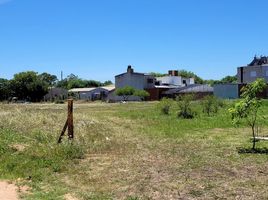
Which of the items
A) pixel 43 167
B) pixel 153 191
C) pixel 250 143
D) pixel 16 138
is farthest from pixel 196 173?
pixel 16 138

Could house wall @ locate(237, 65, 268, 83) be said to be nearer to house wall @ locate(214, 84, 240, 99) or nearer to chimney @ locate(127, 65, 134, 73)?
house wall @ locate(214, 84, 240, 99)

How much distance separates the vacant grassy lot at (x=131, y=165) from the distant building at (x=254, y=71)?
72138 millimetres

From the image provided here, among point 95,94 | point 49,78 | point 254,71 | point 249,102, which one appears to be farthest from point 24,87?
point 249,102

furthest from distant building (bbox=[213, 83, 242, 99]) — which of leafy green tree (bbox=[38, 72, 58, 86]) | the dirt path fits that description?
the dirt path

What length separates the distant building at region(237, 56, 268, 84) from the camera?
88637 millimetres

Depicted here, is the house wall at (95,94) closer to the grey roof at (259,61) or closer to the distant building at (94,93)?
the distant building at (94,93)

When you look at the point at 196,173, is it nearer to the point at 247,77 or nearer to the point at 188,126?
the point at 188,126

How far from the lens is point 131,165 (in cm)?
1225

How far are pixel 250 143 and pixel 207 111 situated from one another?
19286 mm

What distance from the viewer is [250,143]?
1672cm

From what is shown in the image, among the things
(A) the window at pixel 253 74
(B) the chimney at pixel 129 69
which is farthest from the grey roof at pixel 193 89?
(A) the window at pixel 253 74

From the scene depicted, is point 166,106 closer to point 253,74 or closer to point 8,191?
point 8,191

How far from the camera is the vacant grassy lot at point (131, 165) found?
30.4ft

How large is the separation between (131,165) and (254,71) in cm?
8163
